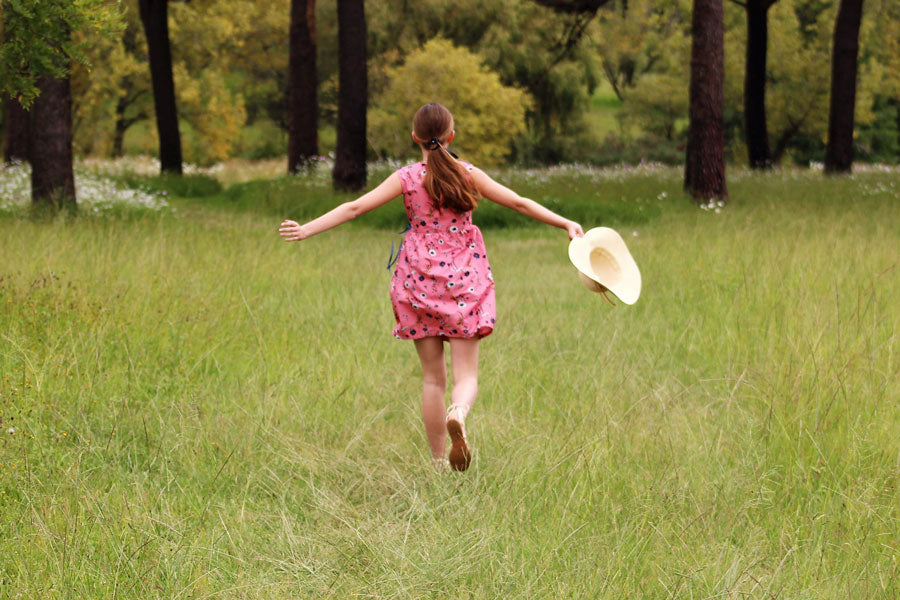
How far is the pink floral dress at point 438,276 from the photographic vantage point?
432 centimetres

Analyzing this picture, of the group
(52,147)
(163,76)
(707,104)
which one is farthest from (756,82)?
(52,147)

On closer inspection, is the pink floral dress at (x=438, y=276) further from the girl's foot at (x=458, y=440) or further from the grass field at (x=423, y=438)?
the grass field at (x=423, y=438)

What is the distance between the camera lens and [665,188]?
16.3 metres

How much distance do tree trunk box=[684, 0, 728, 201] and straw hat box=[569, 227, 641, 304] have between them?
10590 mm

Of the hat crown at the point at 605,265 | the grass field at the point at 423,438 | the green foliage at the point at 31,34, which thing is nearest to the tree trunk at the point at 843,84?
the grass field at the point at 423,438

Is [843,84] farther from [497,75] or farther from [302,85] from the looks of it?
[302,85]

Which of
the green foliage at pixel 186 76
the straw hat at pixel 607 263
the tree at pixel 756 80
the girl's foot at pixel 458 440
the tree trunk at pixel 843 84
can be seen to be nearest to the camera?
the girl's foot at pixel 458 440

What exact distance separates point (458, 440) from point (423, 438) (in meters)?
0.95

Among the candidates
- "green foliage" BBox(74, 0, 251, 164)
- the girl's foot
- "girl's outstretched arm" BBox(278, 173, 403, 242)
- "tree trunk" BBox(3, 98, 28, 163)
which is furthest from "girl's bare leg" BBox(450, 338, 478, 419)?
"green foliage" BBox(74, 0, 251, 164)

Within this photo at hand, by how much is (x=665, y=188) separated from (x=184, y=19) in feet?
64.1

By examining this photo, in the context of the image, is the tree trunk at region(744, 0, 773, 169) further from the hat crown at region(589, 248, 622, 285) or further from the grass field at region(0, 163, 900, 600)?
the hat crown at region(589, 248, 622, 285)

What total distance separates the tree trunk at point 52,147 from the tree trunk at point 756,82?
54.5ft

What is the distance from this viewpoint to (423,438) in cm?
493

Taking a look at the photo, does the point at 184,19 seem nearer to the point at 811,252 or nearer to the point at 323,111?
the point at 323,111
